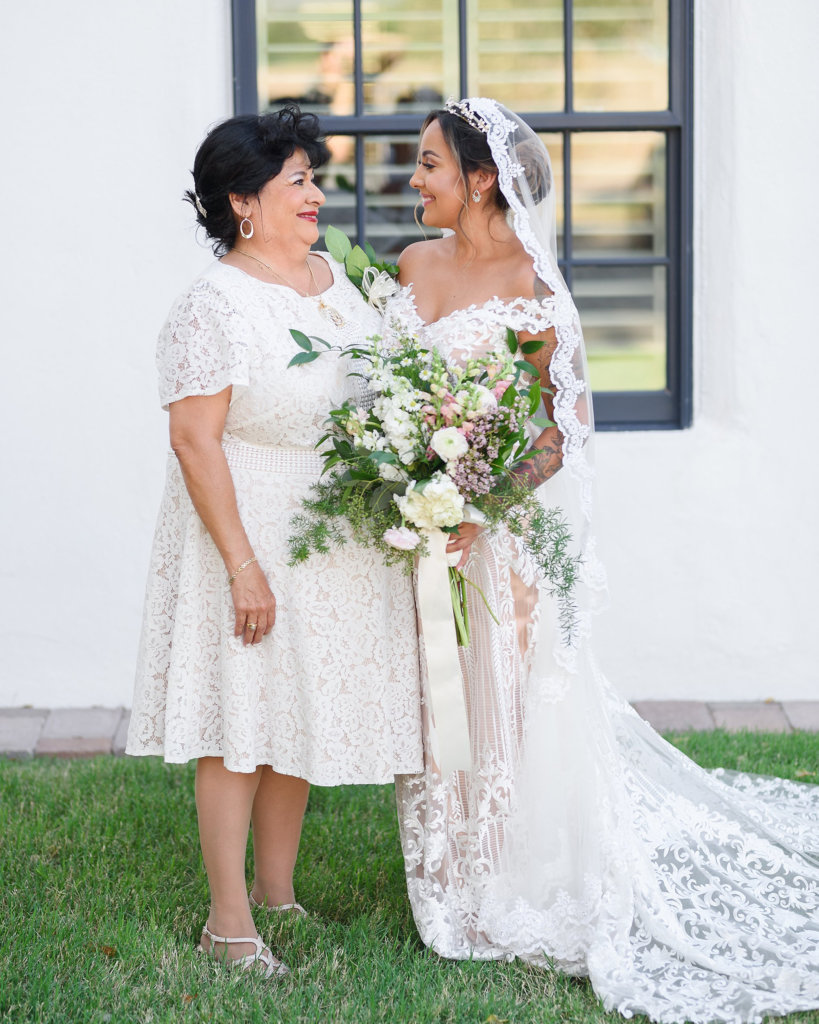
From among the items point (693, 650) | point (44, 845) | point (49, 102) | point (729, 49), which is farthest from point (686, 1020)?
point (49, 102)

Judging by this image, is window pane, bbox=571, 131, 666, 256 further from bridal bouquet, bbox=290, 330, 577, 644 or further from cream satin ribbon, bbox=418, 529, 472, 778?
cream satin ribbon, bbox=418, 529, 472, 778

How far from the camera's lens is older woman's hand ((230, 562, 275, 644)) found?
288 cm

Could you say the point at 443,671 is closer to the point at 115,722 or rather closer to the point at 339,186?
the point at 115,722

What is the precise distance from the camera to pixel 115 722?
4863 millimetres

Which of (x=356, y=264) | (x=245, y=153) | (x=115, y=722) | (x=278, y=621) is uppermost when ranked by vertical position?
(x=245, y=153)

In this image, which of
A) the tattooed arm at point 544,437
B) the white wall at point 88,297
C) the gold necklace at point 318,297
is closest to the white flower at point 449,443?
the tattooed arm at point 544,437

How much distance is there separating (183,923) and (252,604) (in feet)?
3.16

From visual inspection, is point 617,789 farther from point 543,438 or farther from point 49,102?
point 49,102

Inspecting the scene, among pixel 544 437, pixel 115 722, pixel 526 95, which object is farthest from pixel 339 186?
pixel 544 437

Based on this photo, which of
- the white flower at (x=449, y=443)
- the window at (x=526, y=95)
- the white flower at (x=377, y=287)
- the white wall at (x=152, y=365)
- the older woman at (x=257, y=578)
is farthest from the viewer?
the window at (x=526, y=95)

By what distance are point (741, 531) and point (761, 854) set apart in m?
1.91

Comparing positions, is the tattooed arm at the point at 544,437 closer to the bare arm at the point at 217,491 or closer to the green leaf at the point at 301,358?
the green leaf at the point at 301,358

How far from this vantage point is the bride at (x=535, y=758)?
2961mm

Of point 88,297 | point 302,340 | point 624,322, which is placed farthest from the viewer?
point 624,322
